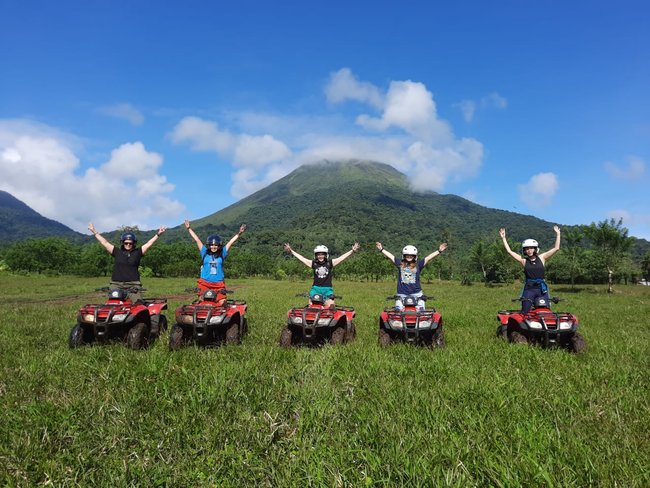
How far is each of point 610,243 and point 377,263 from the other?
4583 centimetres

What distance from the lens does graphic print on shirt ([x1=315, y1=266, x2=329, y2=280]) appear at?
381 inches

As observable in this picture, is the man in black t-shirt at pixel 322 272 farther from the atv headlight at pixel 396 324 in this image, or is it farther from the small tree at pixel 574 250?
the small tree at pixel 574 250

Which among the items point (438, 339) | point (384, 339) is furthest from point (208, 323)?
point (438, 339)

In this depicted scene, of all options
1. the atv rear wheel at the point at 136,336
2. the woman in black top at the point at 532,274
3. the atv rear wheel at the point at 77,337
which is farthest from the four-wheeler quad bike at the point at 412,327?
the atv rear wheel at the point at 77,337

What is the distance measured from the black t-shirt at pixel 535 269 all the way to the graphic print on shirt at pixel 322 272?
469 cm

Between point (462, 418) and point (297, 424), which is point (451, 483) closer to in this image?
point (462, 418)

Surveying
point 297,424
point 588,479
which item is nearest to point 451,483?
point 588,479

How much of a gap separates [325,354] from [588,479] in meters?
4.76

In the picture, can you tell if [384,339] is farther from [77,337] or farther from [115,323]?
[77,337]

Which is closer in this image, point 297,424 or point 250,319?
point 297,424

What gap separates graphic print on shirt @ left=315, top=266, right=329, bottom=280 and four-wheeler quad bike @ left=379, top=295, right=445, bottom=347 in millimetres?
1955

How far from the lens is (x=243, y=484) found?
3004 mm

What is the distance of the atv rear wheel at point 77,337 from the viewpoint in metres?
8.02

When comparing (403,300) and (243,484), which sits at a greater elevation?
(403,300)
